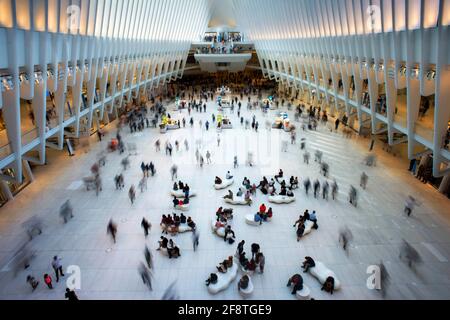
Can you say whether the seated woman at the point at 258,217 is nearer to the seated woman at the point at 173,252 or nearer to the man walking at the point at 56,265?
the seated woman at the point at 173,252

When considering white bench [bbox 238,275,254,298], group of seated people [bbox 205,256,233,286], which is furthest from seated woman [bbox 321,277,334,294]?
group of seated people [bbox 205,256,233,286]

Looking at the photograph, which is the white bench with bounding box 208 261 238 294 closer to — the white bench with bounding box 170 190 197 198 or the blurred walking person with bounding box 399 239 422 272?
the blurred walking person with bounding box 399 239 422 272

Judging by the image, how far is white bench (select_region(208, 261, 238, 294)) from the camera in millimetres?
8945

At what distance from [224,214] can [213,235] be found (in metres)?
1.01

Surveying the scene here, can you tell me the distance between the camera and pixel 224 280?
917cm

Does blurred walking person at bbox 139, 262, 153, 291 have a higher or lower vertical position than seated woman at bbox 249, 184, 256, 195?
lower

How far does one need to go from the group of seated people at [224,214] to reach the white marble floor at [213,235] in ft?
1.11

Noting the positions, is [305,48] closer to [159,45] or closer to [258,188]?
[159,45]

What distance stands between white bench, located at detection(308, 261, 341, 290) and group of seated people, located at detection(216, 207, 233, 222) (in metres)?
3.65

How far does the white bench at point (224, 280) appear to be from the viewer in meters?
8.95

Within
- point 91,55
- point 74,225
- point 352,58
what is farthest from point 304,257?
point 91,55

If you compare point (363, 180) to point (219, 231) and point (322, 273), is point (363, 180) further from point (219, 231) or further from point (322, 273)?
point (219, 231)

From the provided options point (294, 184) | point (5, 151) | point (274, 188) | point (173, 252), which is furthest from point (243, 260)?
point (5, 151)

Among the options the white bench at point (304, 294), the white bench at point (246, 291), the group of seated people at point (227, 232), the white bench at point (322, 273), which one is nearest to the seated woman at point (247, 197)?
the group of seated people at point (227, 232)
